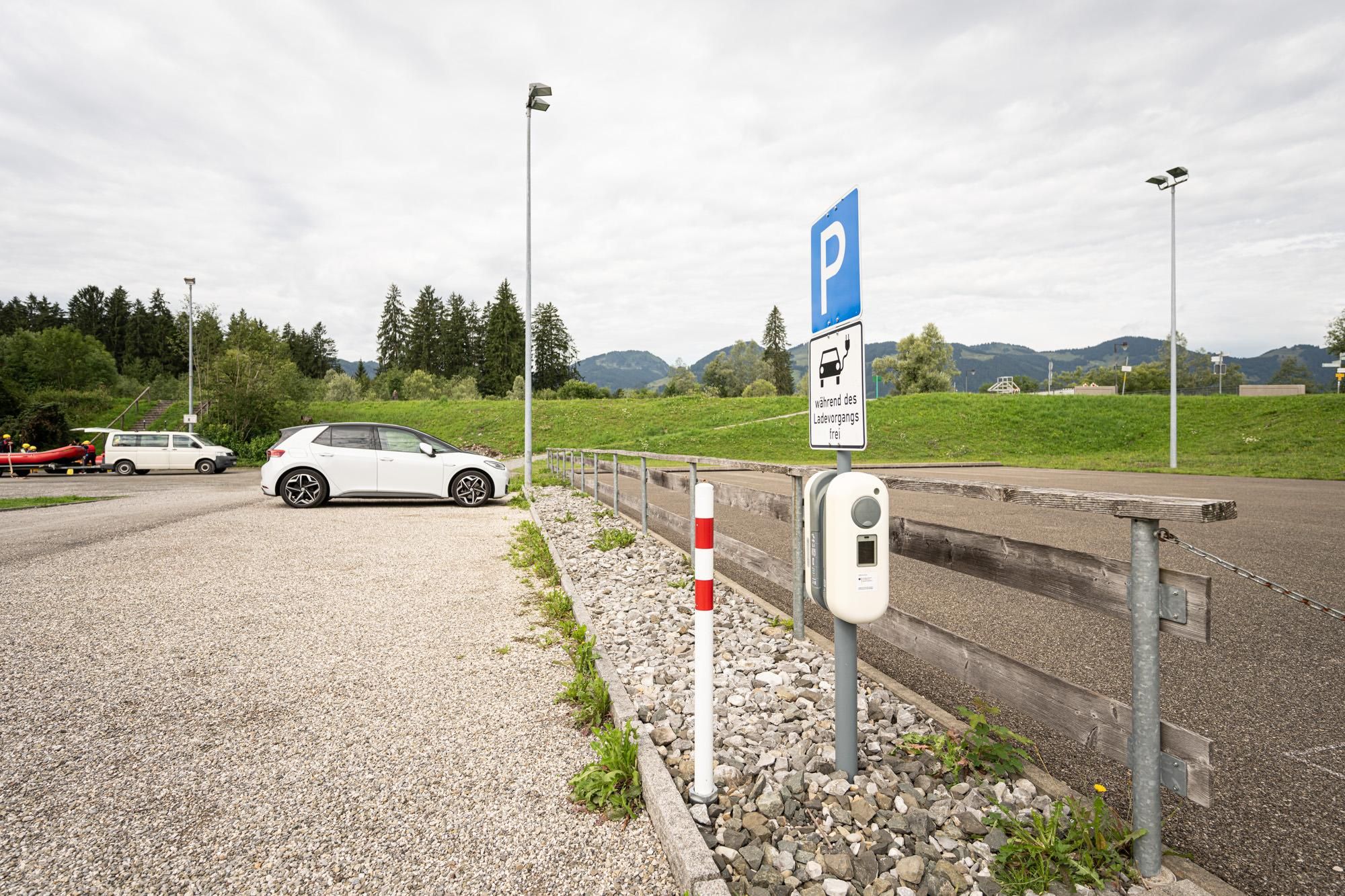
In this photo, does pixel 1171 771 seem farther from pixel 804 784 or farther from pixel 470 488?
pixel 470 488

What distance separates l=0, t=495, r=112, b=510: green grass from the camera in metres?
13.6

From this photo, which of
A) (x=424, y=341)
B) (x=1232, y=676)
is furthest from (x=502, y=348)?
(x=1232, y=676)

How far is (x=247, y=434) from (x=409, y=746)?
38.8 m

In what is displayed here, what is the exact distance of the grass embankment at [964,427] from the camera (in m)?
28.0

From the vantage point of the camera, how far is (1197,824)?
2484mm

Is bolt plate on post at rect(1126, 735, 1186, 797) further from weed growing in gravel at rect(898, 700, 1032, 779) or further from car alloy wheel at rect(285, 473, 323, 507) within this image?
car alloy wheel at rect(285, 473, 323, 507)

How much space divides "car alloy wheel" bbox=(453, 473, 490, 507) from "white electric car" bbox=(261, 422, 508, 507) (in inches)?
1.0

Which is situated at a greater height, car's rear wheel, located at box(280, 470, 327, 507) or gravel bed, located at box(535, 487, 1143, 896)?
car's rear wheel, located at box(280, 470, 327, 507)

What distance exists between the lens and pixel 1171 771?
2.07 meters

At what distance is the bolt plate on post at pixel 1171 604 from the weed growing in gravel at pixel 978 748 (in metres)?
0.87

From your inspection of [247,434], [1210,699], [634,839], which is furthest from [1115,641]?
[247,434]

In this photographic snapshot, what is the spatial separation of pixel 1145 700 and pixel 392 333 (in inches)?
4123

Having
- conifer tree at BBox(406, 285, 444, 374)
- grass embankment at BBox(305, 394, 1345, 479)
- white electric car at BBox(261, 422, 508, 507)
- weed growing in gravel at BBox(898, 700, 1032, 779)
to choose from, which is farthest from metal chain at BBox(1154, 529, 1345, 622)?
conifer tree at BBox(406, 285, 444, 374)

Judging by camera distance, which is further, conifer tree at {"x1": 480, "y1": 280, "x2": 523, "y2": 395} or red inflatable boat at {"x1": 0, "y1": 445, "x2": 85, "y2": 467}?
conifer tree at {"x1": 480, "y1": 280, "x2": 523, "y2": 395}
